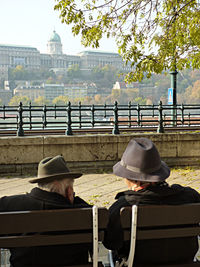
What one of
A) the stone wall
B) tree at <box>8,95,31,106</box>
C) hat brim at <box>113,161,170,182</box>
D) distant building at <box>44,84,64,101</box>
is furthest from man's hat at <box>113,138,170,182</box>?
distant building at <box>44,84,64,101</box>

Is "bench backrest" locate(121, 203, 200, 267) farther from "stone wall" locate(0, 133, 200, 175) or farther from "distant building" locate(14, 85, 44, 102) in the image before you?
"distant building" locate(14, 85, 44, 102)

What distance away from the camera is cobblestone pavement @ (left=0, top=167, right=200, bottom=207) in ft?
23.2

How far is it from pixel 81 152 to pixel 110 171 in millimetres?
839

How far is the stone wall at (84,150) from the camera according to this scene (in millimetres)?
9273

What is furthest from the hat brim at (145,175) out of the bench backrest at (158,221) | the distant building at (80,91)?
the distant building at (80,91)

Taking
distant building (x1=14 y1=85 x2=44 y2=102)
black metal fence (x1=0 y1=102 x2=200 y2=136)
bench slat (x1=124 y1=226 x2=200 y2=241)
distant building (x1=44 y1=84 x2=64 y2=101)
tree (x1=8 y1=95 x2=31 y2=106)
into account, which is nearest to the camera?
bench slat (x1=124 y1=226 x2=200 y2=241)

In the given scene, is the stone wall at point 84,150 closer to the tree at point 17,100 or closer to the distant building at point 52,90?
the tree at point 17,100

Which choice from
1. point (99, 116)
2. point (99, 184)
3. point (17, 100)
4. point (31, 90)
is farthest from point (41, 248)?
point (31, 90)

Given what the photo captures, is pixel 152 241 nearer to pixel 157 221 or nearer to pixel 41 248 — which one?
pixel 157 221

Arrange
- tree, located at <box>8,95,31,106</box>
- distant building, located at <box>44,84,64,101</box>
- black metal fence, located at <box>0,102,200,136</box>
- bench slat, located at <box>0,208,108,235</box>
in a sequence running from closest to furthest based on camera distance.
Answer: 1. bench slat, located at <box>0,208,108,235</box>
2. black metal fence, located at <box>0,102,200,136</box>
3. tree, located at <box>8,95,31,106</box>
4. distant building, located at <box>44,84,64,101</box>

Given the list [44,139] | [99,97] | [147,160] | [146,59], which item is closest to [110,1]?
[146,59]

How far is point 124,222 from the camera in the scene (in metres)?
2.39

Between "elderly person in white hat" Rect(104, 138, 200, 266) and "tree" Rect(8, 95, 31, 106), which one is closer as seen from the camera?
"elderly person in white hat" Rect(104, 138, 200, 266)

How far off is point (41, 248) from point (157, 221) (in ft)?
2.36
